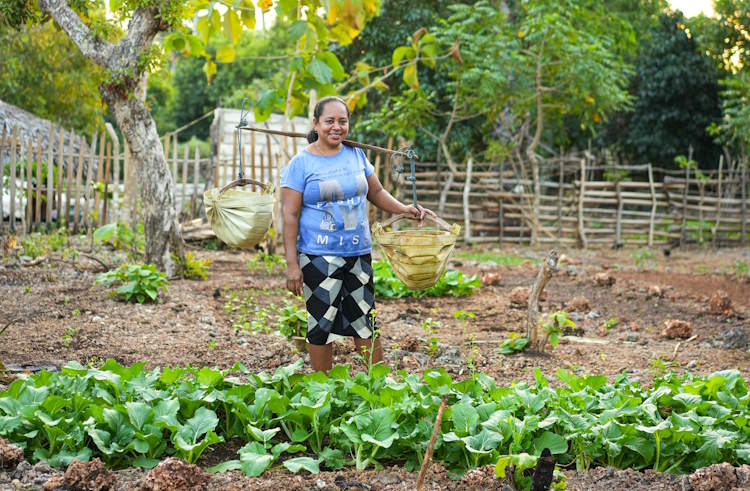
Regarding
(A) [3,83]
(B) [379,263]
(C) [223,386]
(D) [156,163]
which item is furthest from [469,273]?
(A) [3,83]

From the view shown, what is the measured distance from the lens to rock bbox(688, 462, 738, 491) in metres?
2.62

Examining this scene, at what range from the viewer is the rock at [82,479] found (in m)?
2.59

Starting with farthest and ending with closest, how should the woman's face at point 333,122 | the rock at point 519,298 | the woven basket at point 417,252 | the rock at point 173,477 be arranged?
the rock at point 519,298
the woven basket at point 417,252
the woman's face at point 333,122
the rock at point 173,477

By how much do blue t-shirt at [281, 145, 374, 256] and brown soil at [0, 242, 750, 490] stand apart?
35.9 inches

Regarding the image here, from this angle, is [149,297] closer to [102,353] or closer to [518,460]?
[102,353]

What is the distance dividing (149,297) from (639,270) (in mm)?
6642

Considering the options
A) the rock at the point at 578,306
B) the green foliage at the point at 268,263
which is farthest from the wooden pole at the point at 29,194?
the rock at the point at 578,306

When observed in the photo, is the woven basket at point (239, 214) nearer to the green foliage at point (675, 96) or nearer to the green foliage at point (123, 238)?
the green foliage at point (123, 238)

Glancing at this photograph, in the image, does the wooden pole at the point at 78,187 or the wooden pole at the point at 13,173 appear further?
the wooden pole at the point at 78,187

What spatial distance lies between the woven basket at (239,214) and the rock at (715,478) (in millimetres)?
2510

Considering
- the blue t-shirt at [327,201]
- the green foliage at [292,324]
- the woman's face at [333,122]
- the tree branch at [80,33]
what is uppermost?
the tree branch at [80,33]

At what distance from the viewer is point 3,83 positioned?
1503 cm

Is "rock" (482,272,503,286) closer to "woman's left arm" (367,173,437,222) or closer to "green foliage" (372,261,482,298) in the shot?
"green foliage" (372,261,482,298)

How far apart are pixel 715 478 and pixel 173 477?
5.70ft
